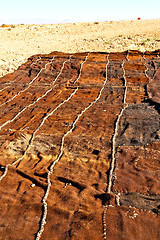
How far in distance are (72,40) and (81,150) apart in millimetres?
10265

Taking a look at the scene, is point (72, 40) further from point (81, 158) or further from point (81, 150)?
point (81, 158)

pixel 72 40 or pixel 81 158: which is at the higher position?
pixel 72 40

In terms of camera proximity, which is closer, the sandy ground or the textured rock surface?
the textured rock surface

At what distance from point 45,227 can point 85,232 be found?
1.21 feet

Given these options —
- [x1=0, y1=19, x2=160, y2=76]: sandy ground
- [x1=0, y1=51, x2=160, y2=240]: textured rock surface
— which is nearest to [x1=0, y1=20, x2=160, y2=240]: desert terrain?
Result: [x1=0, y1=51, x2=160, y2=240]: textured rock surface

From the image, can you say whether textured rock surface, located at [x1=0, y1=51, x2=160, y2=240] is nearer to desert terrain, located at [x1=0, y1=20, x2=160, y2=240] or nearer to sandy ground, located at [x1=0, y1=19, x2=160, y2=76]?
desert terrain, located at [x1=0, y1=20, x2=160, y2=240]

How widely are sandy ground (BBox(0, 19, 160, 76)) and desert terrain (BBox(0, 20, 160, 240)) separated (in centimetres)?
267

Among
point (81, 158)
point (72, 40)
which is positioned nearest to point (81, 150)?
point (81, 158)

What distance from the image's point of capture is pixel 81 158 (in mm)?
3316

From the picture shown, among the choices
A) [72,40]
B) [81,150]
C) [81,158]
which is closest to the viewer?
[81,158]

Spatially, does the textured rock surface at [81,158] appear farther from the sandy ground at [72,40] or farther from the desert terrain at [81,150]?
the sandy ground at [72,40]

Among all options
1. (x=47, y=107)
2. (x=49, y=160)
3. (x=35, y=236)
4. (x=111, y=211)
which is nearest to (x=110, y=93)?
(x=47, y=107)

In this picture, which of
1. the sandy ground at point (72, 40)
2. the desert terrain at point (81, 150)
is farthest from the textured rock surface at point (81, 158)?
the sandy ground at point (72, 40)

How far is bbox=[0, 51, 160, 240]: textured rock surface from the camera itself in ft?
7.55
